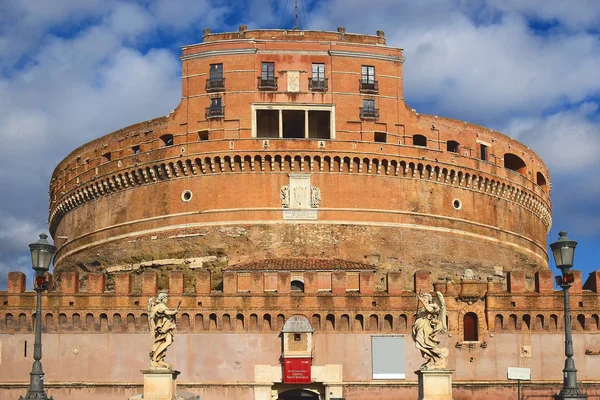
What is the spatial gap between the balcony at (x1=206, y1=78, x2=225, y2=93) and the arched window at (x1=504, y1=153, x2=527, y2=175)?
51.2ft

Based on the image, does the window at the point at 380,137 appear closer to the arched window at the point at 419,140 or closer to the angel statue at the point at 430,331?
the arched window at the point at 419,140

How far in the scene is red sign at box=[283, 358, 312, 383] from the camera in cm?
3825

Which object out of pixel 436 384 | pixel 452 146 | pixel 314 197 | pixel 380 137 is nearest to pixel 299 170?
pixel 314 197

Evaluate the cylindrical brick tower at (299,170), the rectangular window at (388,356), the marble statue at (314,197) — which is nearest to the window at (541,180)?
the cylindrical brick tower at (299,170)

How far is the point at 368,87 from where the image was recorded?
47.1 metres

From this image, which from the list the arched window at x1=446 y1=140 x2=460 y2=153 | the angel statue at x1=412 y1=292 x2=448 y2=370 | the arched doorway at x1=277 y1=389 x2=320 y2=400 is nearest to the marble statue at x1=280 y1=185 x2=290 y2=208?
the arched window at x1=446 y1=140 x2=460 y2=153

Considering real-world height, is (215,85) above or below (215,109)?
above

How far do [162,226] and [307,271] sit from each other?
32.1 feet

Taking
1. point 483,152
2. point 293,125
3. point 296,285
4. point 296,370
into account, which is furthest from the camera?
point 483,152

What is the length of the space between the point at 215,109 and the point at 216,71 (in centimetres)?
190

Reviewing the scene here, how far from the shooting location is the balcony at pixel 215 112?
46.3 m

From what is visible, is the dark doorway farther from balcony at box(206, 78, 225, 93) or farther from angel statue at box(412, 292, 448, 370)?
angel statue at box(412, 292, 448, 370)

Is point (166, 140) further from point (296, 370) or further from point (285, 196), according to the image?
point (296, 370)

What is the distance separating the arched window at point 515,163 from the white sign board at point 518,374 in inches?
648
